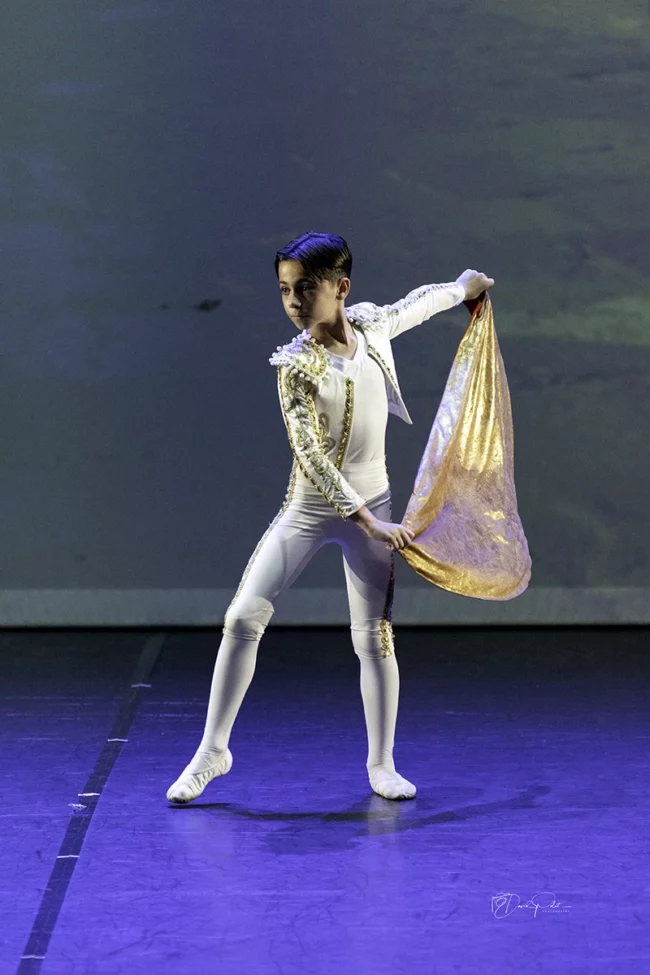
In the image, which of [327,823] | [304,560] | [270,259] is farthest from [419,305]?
[270,259]

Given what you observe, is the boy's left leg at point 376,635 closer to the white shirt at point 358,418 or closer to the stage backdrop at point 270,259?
the white shirt at point 358,418

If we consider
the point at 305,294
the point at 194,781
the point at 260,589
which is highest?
the point at 305,294

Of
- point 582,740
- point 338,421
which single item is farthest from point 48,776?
point 582,740

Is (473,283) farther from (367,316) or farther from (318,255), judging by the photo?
(318,255)

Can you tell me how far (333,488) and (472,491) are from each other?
0.47m

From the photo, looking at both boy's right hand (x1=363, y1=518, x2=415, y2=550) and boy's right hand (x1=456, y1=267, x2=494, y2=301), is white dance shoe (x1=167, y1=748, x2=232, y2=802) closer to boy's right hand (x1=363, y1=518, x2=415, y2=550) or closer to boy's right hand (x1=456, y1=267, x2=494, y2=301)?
boy's right hand (x1=363, y1=518, x2=415, y2=550)

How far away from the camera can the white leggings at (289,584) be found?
9.61ft

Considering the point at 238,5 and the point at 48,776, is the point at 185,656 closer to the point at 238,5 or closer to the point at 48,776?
the point at 48,776

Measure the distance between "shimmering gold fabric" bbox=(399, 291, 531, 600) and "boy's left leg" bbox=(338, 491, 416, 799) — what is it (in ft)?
0.29

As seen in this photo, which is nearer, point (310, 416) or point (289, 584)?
point (310, 416)

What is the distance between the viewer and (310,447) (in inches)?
109

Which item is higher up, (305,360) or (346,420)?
(305,360)

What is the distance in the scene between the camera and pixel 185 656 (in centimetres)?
462

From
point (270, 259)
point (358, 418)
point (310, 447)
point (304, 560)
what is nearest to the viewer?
point (310, 447)
